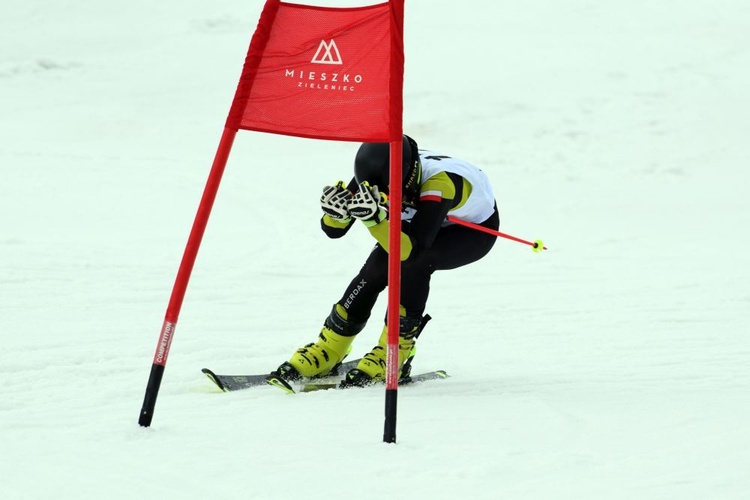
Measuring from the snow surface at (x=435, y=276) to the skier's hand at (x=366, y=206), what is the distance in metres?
0.88

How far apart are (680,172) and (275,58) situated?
11.3 meters

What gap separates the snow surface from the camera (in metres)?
3.46

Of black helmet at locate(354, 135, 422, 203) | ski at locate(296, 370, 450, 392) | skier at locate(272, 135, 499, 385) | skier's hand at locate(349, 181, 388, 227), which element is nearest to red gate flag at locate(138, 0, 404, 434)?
skier's hand at locate(349, 181, 388, 227)

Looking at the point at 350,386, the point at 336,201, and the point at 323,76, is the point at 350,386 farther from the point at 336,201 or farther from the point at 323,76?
the point at 323,76

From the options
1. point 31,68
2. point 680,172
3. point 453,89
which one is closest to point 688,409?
point 680,172

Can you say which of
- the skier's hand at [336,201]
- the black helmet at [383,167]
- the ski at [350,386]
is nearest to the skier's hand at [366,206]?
the skier's hand at [336,201]

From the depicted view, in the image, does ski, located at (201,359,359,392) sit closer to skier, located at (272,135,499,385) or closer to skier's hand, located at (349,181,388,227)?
skier, located at (272,135,499,385)

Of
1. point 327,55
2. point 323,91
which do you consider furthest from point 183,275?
point 327,55

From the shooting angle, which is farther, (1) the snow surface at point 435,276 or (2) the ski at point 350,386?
(2) the ski at point 350,386

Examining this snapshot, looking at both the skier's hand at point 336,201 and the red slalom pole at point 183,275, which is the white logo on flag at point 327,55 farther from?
the skier's hand at point 336,201

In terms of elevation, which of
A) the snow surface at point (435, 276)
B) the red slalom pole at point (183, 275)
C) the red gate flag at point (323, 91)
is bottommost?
the snow surface at point (435, 276)

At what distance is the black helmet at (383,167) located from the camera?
446 cm

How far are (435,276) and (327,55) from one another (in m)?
5.19

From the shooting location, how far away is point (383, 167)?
14.6 ft
